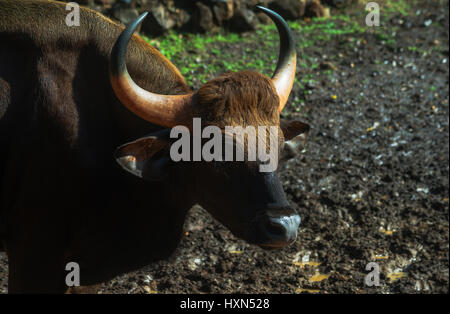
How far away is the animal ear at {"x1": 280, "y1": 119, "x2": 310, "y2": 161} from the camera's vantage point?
4242 mm

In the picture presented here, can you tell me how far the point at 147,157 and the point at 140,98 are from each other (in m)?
0.38

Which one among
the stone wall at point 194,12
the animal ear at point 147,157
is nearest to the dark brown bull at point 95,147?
the animal ear at point 147,157

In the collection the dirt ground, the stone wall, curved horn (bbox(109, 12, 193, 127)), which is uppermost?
the stone wall

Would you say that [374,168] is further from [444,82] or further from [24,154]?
[24,154]

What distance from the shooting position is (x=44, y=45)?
13.1 ft

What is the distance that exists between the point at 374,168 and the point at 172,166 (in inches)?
162

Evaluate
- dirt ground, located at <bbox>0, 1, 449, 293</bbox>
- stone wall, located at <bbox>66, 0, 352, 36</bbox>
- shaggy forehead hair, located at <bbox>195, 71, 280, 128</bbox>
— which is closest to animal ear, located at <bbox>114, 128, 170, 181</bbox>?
shaggy forehead hair, located at <bbox>195, 71, 280, 128</bbox>

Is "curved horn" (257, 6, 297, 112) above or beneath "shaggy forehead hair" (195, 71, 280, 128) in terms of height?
above

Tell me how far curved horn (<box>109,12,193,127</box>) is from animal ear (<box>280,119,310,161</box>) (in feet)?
2.68

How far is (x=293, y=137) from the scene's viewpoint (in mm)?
4297

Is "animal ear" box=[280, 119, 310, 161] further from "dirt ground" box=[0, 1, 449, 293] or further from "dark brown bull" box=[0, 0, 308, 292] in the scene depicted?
"dirt ground" box=[0, 1, 449, 293]

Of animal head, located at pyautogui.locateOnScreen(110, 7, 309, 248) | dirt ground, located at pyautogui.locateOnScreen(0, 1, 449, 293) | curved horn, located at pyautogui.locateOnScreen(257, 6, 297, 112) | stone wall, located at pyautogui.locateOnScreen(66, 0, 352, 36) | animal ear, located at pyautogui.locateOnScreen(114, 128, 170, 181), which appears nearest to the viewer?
animal head, located at pyautogui.locateOnScreen(110, 7, 309, 248)

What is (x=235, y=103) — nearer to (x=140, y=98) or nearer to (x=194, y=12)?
(x=140, y=98)

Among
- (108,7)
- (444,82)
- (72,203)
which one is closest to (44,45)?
(72,203)
